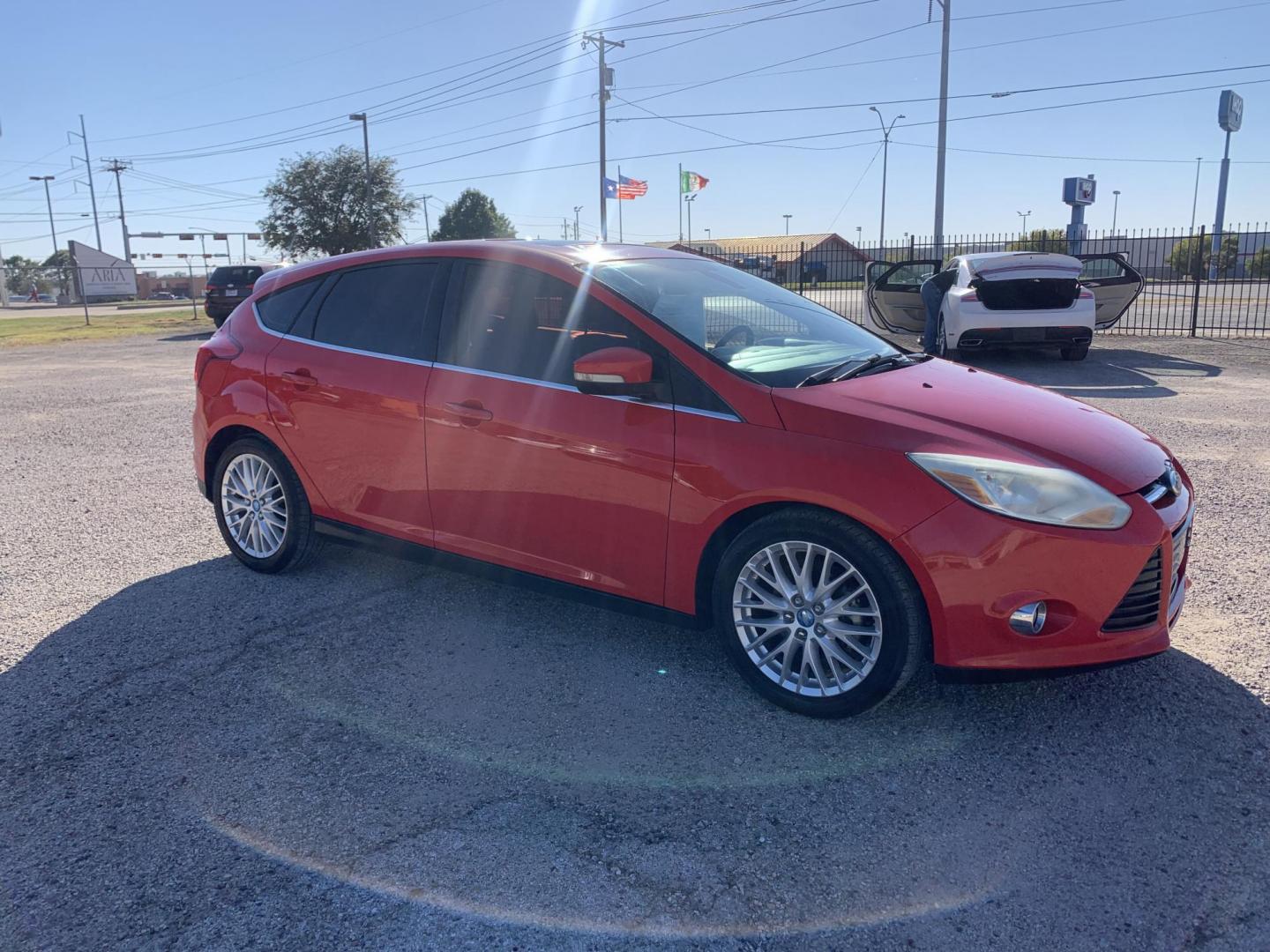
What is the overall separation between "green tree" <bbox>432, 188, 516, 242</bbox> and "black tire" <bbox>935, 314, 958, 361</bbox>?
7355cm

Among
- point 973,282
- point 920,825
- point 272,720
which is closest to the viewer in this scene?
point 920,825

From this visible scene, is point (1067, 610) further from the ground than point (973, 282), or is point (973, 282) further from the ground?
point (973, 282)

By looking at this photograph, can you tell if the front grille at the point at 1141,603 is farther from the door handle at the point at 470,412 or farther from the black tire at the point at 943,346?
the black tire at the point at 943,346

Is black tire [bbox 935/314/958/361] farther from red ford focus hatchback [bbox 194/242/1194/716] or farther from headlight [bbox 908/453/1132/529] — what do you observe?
headlight [bbox 908/453/1132/529]

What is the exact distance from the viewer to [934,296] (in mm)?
13125

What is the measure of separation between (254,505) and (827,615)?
319cm

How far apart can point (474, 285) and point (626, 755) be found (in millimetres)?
2174

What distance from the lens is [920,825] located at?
2.77m

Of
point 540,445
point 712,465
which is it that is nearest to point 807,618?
point 712,465

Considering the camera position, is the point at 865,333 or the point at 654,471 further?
the point at 865,333

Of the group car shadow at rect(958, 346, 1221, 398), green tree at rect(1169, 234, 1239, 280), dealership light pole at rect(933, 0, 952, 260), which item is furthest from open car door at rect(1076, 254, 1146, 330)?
dealership light pole at rect(933, 0, 952, 260)

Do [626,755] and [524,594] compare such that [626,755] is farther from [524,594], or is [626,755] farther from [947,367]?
[947,367]

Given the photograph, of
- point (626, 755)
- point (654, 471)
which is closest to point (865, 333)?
point (654, 471)

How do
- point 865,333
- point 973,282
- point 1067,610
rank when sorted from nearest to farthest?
point 1067,610 < point 865,333 < point 973,282
